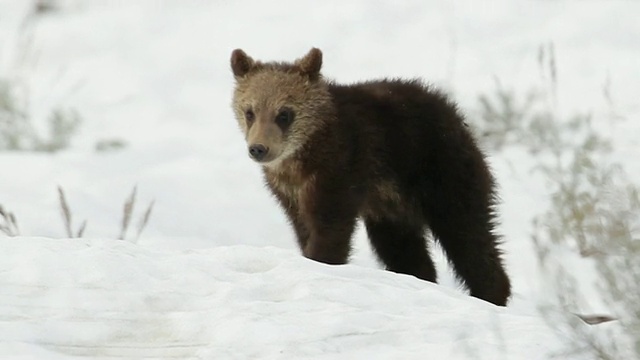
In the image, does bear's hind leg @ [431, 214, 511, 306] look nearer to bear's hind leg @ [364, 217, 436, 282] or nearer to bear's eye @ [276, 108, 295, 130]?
bear's hind leg @ [364, 217, 436, 282]

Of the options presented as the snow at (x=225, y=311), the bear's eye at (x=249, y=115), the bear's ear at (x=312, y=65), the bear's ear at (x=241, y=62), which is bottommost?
the snow at (x=225, y=311)

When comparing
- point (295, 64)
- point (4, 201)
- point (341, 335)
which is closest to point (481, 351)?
point (341, 335)

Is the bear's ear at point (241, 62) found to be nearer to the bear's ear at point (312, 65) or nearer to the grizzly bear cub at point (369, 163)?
the grizzly bear cub at point (369, 163)

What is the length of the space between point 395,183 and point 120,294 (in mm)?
2588

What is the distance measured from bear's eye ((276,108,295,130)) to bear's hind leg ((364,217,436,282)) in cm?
66

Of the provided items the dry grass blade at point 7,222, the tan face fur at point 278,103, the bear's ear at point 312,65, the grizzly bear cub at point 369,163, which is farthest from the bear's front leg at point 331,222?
the dry grass blade at point 7,222

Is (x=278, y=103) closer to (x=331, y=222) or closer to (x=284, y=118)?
(x=284, y=118)

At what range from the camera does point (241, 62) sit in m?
7.68

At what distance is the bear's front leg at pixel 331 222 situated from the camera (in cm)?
709

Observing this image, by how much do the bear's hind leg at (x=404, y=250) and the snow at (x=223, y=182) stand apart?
0.20 meters

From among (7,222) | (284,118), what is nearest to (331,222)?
(284,118)

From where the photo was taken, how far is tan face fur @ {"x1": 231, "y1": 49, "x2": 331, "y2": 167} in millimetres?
7285

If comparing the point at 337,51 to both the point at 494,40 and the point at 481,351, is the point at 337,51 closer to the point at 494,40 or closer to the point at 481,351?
the point at 494,40

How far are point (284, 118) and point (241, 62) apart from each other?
0.46 meters
